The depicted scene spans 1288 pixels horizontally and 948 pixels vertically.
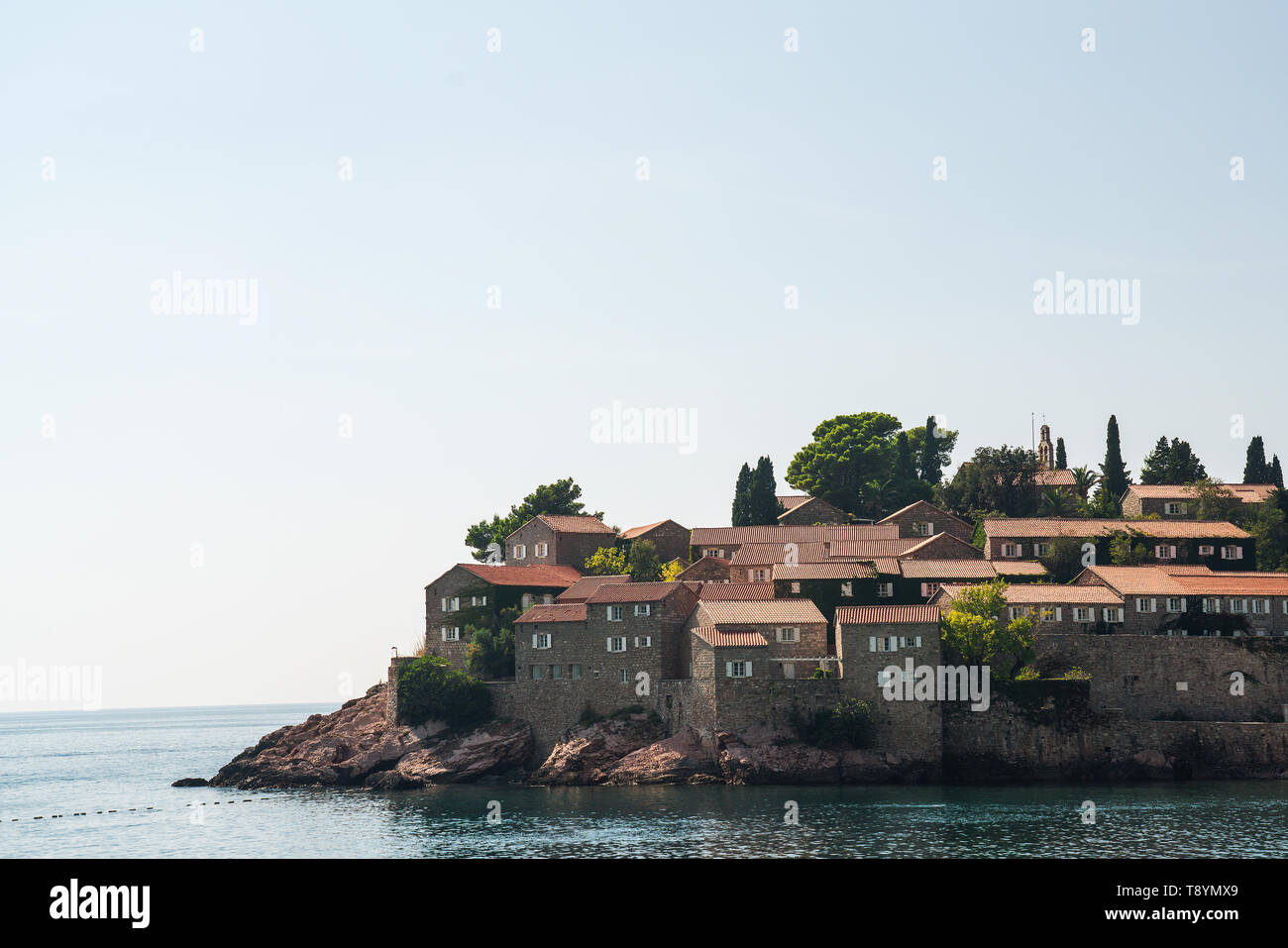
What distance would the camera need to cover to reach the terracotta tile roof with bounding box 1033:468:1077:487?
13700 cm

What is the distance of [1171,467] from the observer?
13912cm

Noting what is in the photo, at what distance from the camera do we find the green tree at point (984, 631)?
89.7 m

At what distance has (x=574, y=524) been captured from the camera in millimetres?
122438

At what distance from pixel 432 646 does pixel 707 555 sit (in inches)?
1147

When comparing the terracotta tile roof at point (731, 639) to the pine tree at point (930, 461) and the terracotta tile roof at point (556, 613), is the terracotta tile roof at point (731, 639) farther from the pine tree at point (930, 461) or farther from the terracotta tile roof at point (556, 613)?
the pine tree at point (930, 461)

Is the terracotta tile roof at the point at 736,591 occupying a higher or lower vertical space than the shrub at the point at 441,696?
higher

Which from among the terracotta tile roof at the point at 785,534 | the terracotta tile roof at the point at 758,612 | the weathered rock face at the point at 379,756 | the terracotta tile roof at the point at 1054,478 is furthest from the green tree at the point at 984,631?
the terracotta tile roof at the point at 1054,478

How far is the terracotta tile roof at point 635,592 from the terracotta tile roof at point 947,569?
20519 millimetres

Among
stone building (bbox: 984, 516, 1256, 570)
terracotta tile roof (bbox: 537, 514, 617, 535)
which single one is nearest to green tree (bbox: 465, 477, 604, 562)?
terracotta tile roof (bbox: 537, 514, 617, 535)

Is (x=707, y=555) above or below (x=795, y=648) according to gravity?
above

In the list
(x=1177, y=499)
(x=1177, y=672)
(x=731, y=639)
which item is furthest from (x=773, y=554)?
(x=1177, y=499)
